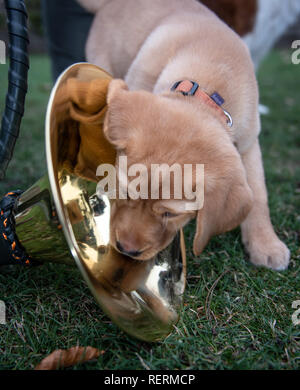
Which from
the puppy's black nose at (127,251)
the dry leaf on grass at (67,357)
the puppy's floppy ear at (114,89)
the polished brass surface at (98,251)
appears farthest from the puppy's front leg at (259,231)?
the dry leaf on grass at (67,357)

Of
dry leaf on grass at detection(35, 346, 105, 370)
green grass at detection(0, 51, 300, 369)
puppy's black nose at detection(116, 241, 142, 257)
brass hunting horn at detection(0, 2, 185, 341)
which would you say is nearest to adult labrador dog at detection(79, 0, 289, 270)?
puppy's black nose at detection(116, 241, 142, 257)

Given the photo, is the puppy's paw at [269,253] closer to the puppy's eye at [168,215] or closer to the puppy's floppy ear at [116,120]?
the puppy's eye at [168,215]

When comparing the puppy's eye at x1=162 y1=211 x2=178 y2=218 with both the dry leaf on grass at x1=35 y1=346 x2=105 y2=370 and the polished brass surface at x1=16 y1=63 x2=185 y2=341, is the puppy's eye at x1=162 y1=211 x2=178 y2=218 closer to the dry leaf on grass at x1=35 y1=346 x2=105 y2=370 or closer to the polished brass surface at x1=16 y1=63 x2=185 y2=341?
the polished brass surface at x1=16 y1=63 x2=185 y2=341

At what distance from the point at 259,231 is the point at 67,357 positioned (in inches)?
60.4

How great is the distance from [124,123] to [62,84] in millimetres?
345

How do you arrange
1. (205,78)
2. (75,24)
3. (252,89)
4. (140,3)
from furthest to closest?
(75,24) < (140,3) < (252,89) < (205,78)

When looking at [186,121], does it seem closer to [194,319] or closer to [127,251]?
[127,251]

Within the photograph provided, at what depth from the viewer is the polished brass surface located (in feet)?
5.59

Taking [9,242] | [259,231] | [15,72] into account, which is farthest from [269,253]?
[15,72]

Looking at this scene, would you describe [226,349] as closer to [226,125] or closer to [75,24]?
[226,125]

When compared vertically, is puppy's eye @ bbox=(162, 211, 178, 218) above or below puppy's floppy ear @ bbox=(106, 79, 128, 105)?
below

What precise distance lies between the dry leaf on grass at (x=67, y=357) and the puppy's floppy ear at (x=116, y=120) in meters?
0.94

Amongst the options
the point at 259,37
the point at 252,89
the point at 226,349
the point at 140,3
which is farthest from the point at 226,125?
the point at 259,37

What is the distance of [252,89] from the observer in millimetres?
2455
